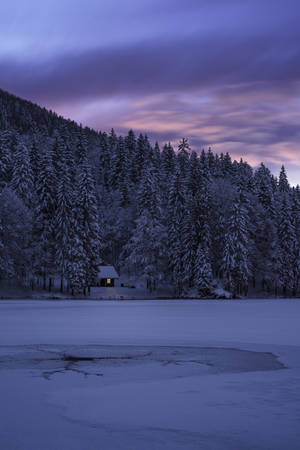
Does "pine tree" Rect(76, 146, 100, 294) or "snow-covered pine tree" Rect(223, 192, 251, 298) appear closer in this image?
"pine tree" Rect(76, 146, 100, 294)

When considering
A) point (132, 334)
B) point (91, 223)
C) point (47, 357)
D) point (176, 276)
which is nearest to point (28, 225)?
point (91, 223)

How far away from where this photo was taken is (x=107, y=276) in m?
87.2

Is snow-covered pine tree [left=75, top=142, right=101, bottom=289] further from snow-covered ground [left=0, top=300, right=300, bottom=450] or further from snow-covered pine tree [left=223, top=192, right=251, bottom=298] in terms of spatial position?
snow-covered ground [left=0, top=300, right=300, bottom=450]

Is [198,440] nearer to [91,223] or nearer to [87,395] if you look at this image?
[87,395]

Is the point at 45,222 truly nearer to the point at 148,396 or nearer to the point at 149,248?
the point at 149,248

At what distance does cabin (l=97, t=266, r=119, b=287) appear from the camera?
8738cm

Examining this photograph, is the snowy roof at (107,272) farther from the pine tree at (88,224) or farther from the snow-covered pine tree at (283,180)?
the snow-covered pine tree at (283,180)

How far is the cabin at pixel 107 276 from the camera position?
8738 cm

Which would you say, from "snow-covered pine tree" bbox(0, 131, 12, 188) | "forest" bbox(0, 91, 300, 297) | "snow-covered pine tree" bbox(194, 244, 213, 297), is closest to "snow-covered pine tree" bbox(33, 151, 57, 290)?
"forest" bbox(0, 91, 300, 297)

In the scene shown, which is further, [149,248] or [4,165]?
[4,165]

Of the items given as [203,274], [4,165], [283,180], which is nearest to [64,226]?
[203,274]

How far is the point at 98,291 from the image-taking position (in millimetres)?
73562

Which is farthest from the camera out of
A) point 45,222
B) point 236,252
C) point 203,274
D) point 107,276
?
point 107,276

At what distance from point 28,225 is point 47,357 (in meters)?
54.2
